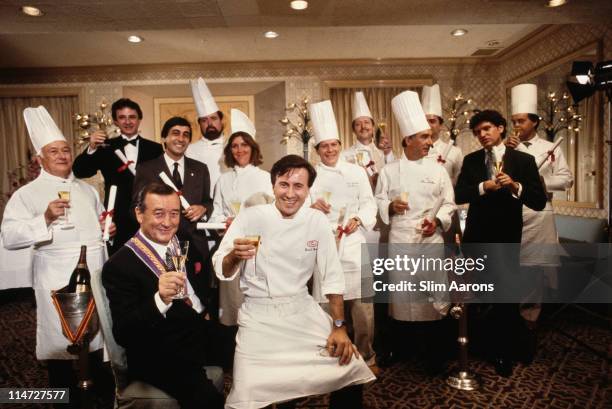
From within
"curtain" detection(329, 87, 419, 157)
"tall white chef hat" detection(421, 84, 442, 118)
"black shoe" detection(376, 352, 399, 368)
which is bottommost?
"black shoe" detection(376, 352, 399, 368)

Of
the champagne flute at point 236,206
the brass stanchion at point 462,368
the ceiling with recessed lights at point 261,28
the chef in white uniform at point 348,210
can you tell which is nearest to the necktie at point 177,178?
the champagne flute at point 236,206

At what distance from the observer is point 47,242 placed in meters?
2.54

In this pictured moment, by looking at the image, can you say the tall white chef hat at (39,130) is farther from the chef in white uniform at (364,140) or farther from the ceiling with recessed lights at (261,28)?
Result: the chef in white uniform at (364,140)

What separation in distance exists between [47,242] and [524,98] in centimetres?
407

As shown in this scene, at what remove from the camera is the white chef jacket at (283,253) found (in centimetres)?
202

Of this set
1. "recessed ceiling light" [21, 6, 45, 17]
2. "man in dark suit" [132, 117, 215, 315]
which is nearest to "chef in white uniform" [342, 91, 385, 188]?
"man in dark suit" [132, 117, 215, 315]

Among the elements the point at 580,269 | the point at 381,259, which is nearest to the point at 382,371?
the point at 381,259

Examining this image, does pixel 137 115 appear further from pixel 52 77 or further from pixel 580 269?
pixel 52 77

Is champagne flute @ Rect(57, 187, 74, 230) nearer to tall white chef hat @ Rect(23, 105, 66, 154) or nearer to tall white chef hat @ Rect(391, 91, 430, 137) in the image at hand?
tall white chef hat @ Rect(23, 105, 66, 154)

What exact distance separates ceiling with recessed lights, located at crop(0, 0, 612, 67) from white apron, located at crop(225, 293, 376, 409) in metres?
2.98

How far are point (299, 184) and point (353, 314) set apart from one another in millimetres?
1421

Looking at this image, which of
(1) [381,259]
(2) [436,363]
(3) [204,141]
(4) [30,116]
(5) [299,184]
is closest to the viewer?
(5) [299,184]

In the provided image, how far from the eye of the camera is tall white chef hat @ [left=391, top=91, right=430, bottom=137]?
3.27m

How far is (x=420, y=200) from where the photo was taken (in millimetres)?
3215
